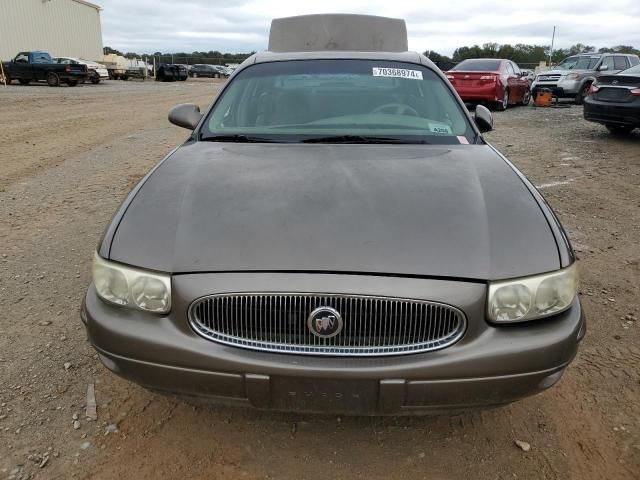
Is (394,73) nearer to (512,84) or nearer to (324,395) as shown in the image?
(324,395)

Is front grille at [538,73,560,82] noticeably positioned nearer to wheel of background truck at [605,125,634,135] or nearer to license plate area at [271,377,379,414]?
wheel of background truck at [605,125,634,135]

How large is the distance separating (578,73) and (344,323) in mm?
16252

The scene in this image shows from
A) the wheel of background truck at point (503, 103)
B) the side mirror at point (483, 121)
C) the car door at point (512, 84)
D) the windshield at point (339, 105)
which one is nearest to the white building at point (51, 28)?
the car door at point (512, 84)

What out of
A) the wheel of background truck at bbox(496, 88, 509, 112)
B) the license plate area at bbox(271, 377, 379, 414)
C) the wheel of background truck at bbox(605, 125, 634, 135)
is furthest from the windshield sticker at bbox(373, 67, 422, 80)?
the wheel of background truck at bbox(496, 88, 509, 112)

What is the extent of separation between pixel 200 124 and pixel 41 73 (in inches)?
1037

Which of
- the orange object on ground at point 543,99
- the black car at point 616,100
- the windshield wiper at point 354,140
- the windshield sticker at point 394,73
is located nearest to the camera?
the windshield wiper at point 354,140

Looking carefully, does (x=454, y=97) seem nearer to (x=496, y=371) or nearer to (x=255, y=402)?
(x=496, y=371)

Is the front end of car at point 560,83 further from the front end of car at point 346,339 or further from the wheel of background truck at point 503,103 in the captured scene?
the front end of car at point 346,339

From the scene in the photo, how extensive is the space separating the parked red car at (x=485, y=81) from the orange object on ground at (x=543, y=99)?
1.55 metres

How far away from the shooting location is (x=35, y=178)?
250 inches

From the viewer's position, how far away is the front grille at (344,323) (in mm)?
1751

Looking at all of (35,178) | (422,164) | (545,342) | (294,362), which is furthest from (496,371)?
(35,178)

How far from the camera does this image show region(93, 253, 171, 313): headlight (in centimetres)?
184

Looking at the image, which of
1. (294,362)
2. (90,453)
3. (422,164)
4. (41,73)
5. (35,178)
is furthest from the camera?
(41,73)
